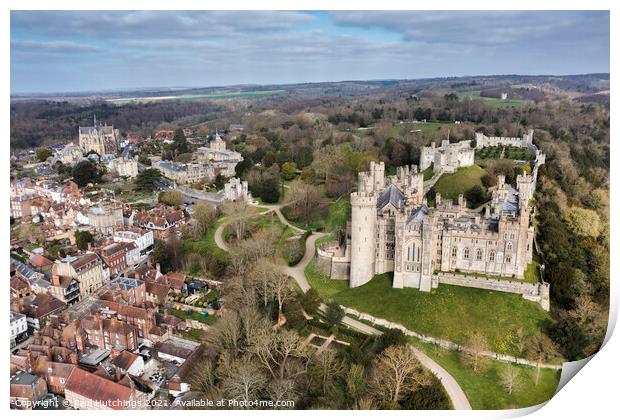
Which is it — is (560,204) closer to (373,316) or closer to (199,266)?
(373,316)

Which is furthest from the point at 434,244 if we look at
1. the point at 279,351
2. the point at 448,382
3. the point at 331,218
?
the point at 331,218

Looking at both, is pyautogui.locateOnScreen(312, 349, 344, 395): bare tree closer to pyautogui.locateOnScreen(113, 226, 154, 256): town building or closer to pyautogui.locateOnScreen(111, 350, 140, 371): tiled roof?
pyautogui.locateOnScreen(111, 350, 140, 371): tiled roof

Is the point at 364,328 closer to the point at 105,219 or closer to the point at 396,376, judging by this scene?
the point at 396,376

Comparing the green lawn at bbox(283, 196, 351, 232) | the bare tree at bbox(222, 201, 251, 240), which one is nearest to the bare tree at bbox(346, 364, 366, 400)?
the green lawn at bbox(283, 196, 351, 232)

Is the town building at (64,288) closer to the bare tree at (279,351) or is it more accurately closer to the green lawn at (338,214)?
the bare tree at (279,351)

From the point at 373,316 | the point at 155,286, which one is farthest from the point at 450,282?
the point at 155,286

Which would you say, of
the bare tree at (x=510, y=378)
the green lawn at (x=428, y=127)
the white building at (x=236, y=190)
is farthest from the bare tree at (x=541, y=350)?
the green lawn at (x=428, y=127)
